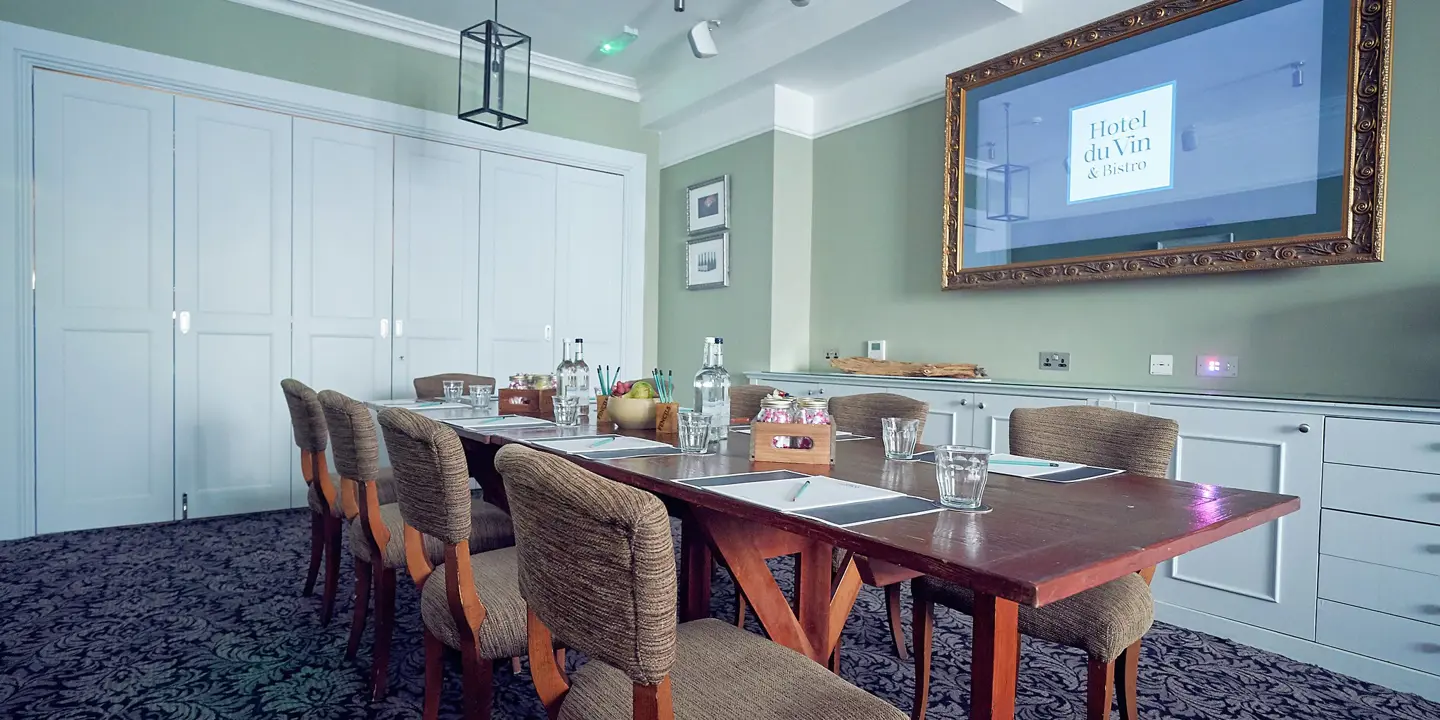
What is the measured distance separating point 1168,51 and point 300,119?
460 centimetres

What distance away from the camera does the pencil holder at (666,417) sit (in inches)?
91.9

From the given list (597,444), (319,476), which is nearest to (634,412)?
(597,444)

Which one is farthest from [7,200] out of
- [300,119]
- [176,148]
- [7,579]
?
[7,579]

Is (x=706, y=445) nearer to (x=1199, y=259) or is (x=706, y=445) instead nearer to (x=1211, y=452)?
(x=1211, y=452)

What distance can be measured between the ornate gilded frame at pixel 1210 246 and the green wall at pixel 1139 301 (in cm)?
11

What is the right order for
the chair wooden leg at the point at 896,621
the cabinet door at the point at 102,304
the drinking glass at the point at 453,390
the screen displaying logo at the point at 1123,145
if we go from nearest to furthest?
the chair wooden leg at the point at 896,621, the screen displaying logo at the point at 1123,145, the drinking glass at the point at 453,390, the cabinet door at the point at 102,304

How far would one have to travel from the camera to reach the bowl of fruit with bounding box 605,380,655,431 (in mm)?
2398

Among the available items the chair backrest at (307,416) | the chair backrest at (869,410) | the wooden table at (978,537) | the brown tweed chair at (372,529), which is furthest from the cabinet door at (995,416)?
the chair backrest at (307,416)

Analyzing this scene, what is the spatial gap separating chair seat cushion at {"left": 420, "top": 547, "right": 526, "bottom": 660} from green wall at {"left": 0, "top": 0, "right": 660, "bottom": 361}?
3.95 meters

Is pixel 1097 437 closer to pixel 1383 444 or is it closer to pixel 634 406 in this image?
pixel 1383 444

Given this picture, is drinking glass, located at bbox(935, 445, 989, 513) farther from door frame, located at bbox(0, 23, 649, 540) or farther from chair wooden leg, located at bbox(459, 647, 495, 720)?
door frame, located at bbox(0, 23, 649, 540)

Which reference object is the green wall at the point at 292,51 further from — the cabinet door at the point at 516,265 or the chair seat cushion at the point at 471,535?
the chair seat cushion at the point at 471,535

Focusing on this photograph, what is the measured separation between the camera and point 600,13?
4.59m

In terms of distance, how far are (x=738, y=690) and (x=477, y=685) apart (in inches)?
25.3
